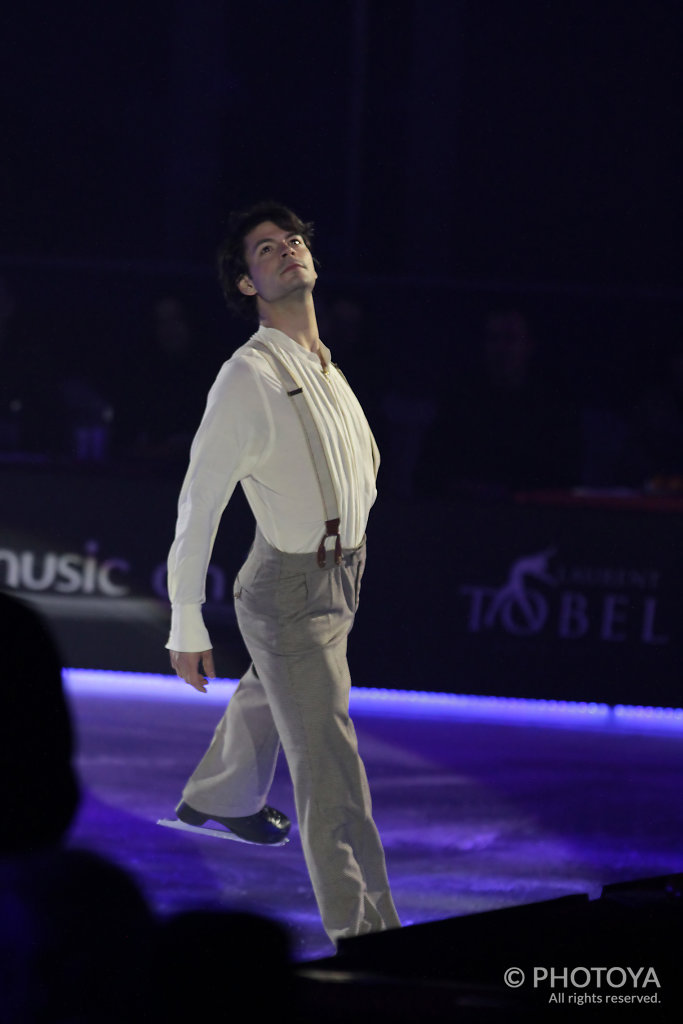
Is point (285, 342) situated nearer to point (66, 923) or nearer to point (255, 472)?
point (255, 472)

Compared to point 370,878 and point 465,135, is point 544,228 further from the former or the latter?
point 370,878

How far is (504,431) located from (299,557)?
3.91 metres

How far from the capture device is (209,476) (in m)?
3.46

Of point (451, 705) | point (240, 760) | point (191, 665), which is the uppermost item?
point (191, 665)

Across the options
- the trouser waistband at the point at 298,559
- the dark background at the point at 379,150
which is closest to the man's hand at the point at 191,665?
the trouser waistband at the point at 298,559

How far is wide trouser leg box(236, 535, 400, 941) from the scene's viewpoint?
336cm

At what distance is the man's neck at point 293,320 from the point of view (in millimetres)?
3658

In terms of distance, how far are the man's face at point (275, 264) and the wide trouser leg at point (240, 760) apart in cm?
116

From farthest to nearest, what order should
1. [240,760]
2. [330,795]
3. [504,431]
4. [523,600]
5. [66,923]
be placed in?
[504,431] → [523,600] → [240,760] → [330,795] → [66,923]

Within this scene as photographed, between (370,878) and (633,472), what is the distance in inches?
214

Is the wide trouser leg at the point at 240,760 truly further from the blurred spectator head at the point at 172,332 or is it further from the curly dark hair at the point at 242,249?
the blurred spectator head at the point at 172,332

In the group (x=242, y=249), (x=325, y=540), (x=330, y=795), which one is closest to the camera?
(x=330, y=795)

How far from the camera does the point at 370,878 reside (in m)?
3.43

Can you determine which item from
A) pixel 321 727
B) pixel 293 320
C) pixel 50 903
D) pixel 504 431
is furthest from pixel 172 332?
pixel 50 903
